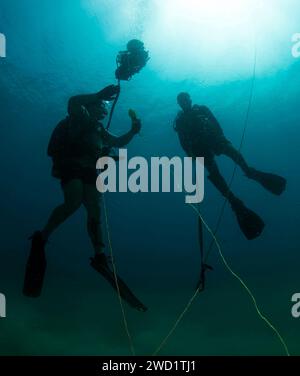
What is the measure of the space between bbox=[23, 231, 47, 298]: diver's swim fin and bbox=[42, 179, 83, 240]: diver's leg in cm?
12

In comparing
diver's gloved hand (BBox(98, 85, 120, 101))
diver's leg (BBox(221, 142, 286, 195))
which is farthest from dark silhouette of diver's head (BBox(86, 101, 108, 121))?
diver's leg (BBox(221, 142, 286, 195))

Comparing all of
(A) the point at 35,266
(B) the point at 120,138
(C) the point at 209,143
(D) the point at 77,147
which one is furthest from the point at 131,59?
(A) the point at 35,266

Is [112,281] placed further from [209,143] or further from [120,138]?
[209,143]

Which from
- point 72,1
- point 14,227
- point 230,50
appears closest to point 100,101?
point 72,1

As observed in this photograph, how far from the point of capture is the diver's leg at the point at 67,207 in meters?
5.00

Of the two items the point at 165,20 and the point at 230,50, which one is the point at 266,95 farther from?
the point at 165,20

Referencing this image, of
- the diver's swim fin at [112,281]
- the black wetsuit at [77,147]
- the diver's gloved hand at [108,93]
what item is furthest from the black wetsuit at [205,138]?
the diver's swim fin at [112,281]

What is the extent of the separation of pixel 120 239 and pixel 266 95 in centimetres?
1338

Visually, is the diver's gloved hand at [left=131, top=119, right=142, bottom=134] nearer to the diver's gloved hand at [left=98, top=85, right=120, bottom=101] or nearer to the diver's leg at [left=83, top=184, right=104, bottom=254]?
the diver's gloved hand at [left=98, top=85, right=120, bottom=101]

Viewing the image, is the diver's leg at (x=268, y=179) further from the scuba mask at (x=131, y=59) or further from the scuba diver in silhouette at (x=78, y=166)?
the scuba mask at (x=131, y=59)

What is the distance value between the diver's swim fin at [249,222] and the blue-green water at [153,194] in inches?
228

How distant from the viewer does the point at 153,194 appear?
2261 centimetres

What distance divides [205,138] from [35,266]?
127 inches

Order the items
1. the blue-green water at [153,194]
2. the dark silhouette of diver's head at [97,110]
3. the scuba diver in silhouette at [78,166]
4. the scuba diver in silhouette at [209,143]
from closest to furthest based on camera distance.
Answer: the scuba diver in silhouette at [78,166]
the dark silhouette of diver's head at [97,110]
the scuba diver in silhouette at [209,143]
the blue-green water at [153,194]
